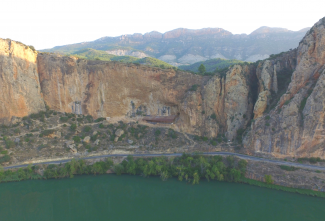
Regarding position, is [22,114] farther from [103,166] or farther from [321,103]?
[321,103]

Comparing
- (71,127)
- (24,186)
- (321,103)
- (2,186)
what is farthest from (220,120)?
(2,186)

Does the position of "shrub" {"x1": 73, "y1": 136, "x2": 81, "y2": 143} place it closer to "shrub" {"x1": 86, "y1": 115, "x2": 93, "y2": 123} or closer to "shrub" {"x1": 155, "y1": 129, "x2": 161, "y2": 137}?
"shrub" {"x1": 86, "y1": 115, "x2": 93, "y2": 123}

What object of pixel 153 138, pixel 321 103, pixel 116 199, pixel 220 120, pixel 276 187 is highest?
pixel 321 103

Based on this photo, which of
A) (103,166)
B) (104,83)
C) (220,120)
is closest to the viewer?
(103,166)

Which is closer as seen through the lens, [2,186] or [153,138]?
[2,186]

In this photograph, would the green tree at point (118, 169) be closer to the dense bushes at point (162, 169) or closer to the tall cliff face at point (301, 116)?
the dense bushes at point (162, 169)

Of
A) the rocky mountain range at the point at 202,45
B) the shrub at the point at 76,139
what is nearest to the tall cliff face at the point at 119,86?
the shrub at the point at 76,139

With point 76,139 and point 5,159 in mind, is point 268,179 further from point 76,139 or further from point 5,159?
point 5,159
